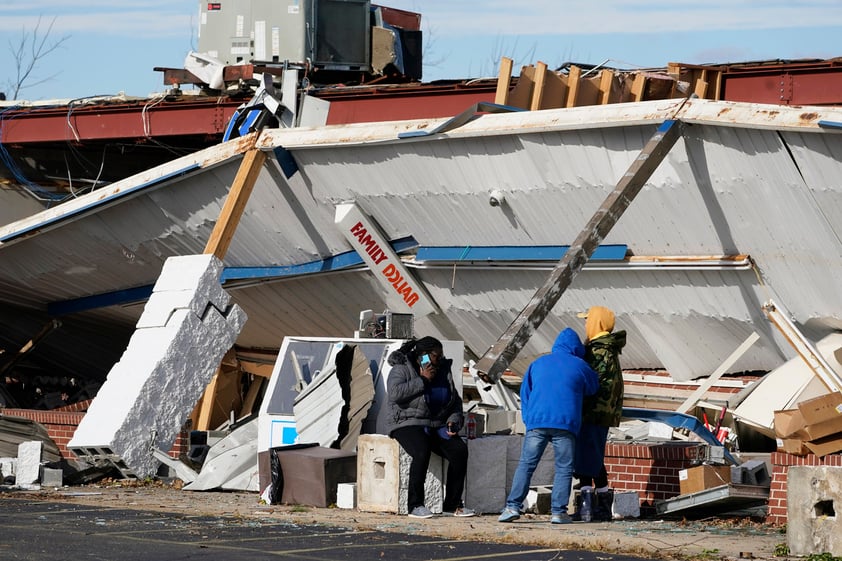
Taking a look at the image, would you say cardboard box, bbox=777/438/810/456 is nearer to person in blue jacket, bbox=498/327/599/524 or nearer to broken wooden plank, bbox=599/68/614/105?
person in blue jacket, bbox=498/327/599/524

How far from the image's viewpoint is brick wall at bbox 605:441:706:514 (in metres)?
10.9

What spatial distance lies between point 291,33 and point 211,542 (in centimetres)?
1362

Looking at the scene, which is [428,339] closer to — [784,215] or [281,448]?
[281,448]

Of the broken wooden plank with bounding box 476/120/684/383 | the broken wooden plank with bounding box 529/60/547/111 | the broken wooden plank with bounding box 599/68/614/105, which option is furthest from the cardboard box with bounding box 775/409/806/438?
the broken wooden plank with bounding box 599/68/614/105

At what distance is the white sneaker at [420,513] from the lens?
9781 millimetres

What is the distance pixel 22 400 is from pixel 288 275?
793 cm

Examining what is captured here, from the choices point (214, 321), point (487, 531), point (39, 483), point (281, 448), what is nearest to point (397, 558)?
point (487, 531)

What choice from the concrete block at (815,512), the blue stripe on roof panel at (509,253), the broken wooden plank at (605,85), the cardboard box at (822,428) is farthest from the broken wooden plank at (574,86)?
the concrete block at (815,512)

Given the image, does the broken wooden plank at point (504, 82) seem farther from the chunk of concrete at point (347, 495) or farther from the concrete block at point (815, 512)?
the concrete block at point (815, 512)

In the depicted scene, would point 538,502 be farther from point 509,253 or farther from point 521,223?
point 509,253

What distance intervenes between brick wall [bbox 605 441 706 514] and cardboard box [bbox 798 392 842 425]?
144 centimetres

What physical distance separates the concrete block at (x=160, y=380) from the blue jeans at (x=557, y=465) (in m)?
4.60

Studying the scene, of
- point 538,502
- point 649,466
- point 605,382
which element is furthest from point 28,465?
point 649,466

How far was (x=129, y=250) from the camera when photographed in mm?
18703
